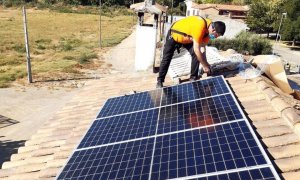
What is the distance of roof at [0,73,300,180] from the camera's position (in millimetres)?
4898

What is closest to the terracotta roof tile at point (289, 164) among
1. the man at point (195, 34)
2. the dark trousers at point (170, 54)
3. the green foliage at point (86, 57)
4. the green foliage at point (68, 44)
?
the man at point (195, 34)

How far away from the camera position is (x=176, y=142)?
521 centimetres

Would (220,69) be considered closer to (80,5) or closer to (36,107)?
(36,107)

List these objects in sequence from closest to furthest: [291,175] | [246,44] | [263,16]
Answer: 1. [291,175]
2. [246,44]
3. [263,16]

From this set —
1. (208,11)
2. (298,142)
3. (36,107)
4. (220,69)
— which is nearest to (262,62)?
(220,69)

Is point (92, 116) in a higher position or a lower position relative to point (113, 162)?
lower

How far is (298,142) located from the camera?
4926mm

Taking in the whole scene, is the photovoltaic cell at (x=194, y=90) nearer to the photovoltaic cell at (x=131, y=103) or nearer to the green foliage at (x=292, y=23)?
the photovoltaic cell at (x=131, y=103)

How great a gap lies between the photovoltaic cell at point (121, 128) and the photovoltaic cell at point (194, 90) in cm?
63

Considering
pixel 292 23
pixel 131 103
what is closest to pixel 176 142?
pixel 131 103

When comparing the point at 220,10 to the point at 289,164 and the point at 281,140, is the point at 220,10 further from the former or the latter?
the point at 289,164

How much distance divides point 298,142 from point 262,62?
14.3 feet

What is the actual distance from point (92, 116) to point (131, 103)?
1304 millimetres

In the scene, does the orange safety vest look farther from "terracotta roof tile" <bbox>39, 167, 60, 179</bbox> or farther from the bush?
the bush
